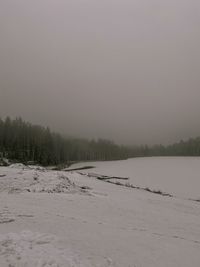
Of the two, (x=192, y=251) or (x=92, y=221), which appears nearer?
(x=192, y=251)

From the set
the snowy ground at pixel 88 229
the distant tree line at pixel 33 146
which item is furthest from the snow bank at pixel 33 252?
the distant tree line at pixel 33 146

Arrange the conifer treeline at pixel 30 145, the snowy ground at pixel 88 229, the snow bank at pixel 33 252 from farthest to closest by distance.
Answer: the conifer treeline at pixel 30 145
the snowy ground at pixel 88 229
the snow bank at pixel 33 252

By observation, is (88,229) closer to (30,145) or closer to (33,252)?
(33,252)

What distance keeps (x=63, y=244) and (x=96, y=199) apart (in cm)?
1090

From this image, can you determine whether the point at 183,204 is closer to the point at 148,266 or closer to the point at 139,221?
the point at 139,221

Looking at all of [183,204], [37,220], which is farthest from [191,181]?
[37,220]

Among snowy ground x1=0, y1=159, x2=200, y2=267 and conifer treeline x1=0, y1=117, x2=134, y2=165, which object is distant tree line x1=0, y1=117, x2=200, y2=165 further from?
snowy ground x1=0, y1=159, x2=200, y2=267

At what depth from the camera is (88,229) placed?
1243 centimetres

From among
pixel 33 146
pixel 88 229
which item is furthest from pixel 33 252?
pixel 33 146

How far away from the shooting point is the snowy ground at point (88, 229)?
8664 millimetres

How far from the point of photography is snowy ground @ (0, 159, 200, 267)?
866cm

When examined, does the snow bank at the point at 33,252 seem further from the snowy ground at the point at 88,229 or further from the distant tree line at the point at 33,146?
the distant tree line at the point at 33,146

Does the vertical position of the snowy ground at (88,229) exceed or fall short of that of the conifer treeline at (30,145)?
it falls short

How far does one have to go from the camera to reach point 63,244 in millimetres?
9617
